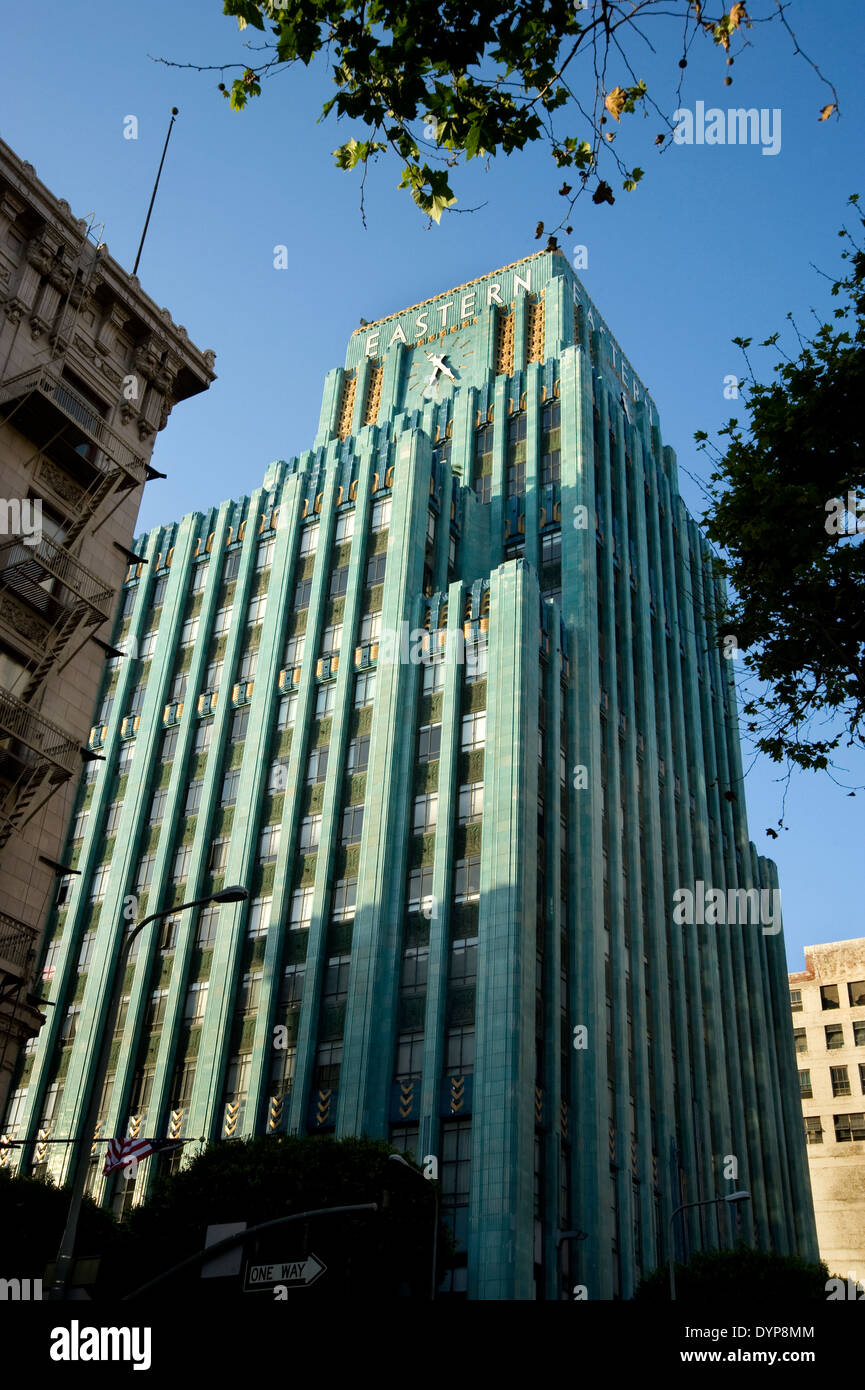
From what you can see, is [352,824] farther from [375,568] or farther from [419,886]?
[375,568]

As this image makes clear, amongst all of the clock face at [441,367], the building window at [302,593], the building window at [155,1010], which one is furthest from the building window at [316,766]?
the clock face at [441,367]

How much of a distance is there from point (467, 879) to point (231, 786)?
56.0 ft

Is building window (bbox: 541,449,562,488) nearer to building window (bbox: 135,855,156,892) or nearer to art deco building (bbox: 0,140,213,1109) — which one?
building window (bbox: 135,855,156,892)

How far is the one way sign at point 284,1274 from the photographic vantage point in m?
18.8

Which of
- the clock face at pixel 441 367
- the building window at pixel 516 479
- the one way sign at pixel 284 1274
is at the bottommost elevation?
the one way sign at pixel 284 1274

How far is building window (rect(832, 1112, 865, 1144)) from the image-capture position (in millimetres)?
91062

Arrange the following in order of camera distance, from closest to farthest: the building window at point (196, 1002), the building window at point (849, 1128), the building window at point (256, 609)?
1. the building window at point (196, 1002)
2. the building window at point (256, 609)
3. the building window at point (849, 1128)

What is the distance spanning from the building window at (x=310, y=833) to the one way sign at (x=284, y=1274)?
4006 centimetres

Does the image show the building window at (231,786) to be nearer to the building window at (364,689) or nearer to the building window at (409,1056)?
the building window at (364,689)

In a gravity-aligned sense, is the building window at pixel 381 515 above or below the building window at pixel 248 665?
above

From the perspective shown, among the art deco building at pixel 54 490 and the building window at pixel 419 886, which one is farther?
the building window at pixel 419 886

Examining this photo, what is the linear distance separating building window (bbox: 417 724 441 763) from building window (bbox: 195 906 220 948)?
522 inches

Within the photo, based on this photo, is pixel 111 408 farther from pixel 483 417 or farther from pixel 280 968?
pixel 483 417

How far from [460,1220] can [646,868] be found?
2520 centimetres
